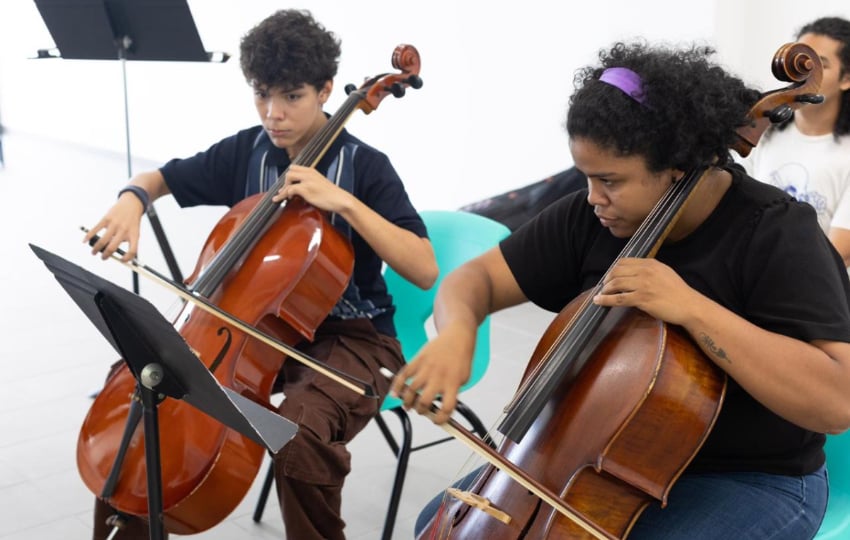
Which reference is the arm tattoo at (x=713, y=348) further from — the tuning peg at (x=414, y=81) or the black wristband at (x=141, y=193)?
the black wristband at (x=141, y=193)

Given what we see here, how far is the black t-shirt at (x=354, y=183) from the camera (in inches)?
78.8

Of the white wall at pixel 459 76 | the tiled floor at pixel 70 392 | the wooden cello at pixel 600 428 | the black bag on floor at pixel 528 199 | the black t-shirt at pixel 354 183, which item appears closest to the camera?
the wooden cello at pixel 600 428

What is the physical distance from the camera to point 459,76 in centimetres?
440

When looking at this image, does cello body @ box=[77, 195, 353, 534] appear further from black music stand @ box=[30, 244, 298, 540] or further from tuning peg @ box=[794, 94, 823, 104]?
tuning peg @ box=[794, 94, 823, 104]

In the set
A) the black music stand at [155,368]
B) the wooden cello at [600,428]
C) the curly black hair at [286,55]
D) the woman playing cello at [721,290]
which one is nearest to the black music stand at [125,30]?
the curly black hair at [286,55]

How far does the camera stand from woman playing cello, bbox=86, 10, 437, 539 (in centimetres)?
180

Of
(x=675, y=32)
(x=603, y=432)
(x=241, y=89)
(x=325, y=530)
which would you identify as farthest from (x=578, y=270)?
(x=241, y=89)

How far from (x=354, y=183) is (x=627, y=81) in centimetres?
80

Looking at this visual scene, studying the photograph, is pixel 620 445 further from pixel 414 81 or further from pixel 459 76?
pixel 459 76

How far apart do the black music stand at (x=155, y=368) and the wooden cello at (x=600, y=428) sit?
0.26 metres

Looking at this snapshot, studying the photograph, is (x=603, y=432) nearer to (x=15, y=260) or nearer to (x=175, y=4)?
(x=175, y=4)

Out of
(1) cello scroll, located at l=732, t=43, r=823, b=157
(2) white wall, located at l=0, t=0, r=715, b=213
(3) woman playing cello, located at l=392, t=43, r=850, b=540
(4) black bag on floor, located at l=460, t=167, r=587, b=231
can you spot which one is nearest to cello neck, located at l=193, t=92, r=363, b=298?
(3) woman playing cello, located at l=392, t=43, r=850, b=540

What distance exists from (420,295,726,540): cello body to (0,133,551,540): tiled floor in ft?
3.47

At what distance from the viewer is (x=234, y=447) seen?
5.42 ft
